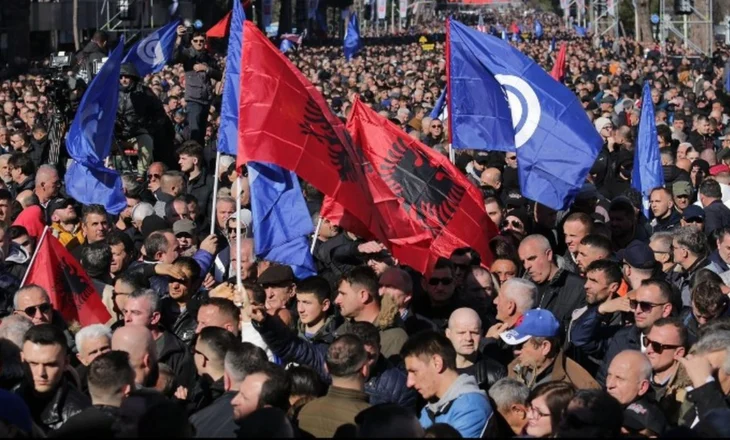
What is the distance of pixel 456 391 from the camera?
21.5 ft

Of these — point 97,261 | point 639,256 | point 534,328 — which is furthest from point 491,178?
point 534,328

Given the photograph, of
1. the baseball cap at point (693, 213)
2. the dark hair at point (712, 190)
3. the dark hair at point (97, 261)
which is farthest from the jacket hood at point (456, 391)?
the dark hair at point (712, 190)

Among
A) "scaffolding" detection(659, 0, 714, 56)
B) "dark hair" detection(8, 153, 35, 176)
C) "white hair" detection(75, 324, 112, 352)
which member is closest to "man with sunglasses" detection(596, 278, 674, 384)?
"white hair" detection(75, 324, 112, 352)

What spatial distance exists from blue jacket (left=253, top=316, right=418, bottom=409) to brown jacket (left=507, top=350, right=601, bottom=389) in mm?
531

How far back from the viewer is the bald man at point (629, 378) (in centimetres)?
666

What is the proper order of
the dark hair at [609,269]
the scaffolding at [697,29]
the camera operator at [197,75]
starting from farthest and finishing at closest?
the scaffolding at [697,29] → the camera operator at [197,75] → the dark hair at [609,269]

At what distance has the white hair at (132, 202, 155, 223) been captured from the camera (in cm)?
1127

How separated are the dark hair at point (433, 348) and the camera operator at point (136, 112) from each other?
27.4ft

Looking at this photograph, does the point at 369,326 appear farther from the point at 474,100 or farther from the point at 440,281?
the point at 474,100

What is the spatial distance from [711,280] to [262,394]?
3015 mm

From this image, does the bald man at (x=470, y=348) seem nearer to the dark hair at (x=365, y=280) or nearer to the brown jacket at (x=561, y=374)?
the brown jacket at (x=561, y=374)

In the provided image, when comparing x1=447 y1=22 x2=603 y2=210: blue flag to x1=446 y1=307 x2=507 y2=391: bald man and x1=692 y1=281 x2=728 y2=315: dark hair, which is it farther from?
x1=446 y1=307 x2=507 y2=391: bald man

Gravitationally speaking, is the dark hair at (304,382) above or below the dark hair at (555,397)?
below

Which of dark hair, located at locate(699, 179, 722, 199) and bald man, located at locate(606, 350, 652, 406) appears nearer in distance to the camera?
bald man, located at locate(606, 350, 652, 406)
